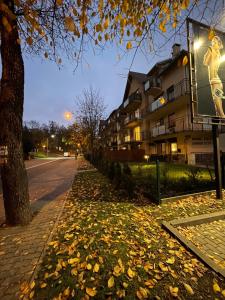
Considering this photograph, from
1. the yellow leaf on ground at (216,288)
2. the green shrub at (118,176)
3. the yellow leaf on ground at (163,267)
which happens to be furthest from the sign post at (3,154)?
the green shrub at (118,176)

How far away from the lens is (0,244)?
11.7 feet

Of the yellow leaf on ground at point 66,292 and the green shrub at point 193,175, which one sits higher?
the green shrub at point 193,175

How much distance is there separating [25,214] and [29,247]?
1.22 metres

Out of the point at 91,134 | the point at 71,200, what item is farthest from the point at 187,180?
the point at 91,134

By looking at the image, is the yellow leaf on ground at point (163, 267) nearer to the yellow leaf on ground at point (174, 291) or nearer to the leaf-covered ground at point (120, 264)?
the leaf-covered ground at point (120, 264)

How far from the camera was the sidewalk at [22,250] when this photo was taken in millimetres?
2531

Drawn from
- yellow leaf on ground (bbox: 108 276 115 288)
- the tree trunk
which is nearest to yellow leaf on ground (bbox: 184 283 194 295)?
yellow leaf on ground (bbox: 108 276 115 288)

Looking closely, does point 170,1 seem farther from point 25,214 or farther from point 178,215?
point 25,214

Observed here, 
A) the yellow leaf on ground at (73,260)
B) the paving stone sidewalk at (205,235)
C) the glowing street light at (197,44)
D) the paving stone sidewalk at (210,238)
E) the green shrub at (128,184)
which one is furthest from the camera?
the green shrub at (128,184)

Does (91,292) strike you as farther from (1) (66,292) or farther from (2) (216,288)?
(2) (216,288)

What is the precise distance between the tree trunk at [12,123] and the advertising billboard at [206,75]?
17.0ft

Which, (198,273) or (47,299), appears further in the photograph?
(198,273)

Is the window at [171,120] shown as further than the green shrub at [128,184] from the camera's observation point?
Yes

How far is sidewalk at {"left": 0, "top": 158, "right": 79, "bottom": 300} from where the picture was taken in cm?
253
